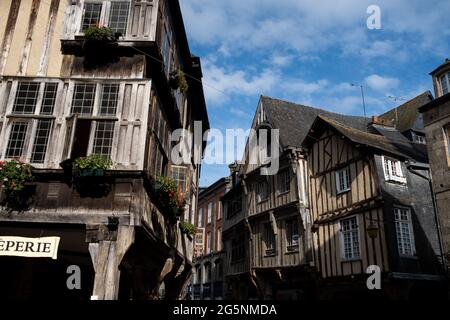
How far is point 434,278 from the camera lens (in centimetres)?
1485

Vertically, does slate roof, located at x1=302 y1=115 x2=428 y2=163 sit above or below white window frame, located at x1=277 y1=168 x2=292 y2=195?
above

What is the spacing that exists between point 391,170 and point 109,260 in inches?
468

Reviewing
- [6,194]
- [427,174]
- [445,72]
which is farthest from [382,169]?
[6,194]

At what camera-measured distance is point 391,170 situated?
52.3 ft

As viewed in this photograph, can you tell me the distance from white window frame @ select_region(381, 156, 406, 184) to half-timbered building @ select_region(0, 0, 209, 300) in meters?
8.87

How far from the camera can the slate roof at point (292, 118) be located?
21.3 m

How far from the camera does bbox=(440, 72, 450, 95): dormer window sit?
13383 millimetres

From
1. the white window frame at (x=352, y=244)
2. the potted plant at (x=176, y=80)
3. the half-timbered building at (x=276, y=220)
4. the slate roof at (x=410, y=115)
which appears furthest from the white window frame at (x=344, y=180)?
the potted plant at (x=176, y=80)

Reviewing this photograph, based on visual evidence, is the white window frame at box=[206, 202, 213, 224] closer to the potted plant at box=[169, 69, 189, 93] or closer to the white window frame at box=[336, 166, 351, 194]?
the white window frame at box=[336, 166, 351, 194]

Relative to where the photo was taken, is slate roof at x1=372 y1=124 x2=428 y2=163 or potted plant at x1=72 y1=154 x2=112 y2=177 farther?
slate roof at x1=372 y1=124 x2=428 y2=163

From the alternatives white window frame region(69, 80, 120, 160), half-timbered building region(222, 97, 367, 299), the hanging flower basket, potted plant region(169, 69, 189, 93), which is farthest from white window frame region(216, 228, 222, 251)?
white window frame region(69, 80, 120, 160)

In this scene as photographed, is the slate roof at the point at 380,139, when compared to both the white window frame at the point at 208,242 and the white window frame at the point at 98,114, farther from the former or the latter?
the white window frame at the point at 208,242

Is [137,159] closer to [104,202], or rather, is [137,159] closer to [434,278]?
[104,202]

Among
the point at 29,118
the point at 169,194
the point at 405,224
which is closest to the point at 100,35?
the point at 29,118
